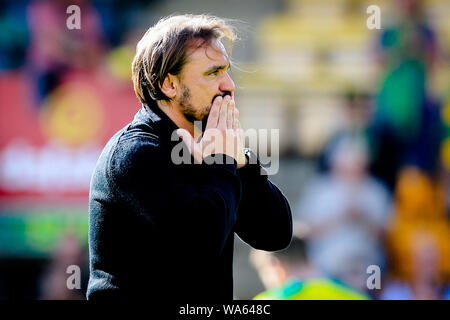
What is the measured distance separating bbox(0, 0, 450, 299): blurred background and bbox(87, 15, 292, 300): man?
4521mm

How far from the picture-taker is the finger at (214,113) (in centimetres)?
224

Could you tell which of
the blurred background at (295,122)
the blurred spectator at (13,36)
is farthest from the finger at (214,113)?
the blurred spectator at (13,36)

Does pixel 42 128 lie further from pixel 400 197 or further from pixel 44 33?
pixel 400 197

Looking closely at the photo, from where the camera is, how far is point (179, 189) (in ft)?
6.76

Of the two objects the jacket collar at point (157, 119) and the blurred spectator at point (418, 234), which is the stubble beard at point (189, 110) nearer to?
the jacket collar at point (157, 119)

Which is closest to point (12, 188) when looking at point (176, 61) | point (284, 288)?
point (284, 288)

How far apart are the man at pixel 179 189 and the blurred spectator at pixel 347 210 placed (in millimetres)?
4669

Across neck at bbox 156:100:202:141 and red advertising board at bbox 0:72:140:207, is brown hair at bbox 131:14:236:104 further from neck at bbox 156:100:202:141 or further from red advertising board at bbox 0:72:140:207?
red advertising board at bbox 0:72:140:207

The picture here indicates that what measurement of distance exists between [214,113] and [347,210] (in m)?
5.06

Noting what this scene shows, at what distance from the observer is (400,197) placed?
734 centimetres

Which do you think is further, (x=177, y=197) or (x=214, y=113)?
(x=214, y=113)

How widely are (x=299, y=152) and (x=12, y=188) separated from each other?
3284 millimetres

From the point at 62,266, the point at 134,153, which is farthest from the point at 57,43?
the point at 134,153

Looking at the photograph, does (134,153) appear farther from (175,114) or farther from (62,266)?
(62,266)
